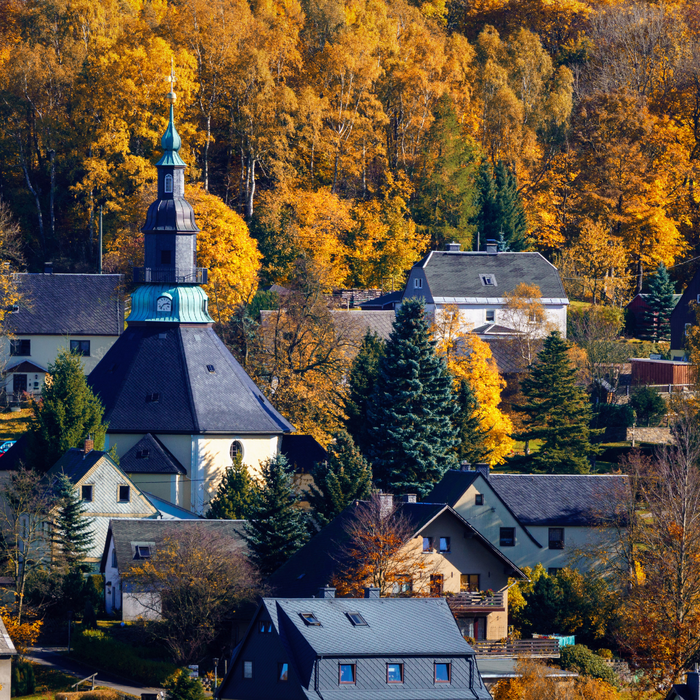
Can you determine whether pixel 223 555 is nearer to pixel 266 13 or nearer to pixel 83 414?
pixel 83 414

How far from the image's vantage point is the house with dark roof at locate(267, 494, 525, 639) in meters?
54.4

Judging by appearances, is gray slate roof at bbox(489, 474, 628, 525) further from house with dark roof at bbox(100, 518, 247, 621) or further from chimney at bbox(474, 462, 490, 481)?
house with dark roof at bbox(100, 518, 247, 621)

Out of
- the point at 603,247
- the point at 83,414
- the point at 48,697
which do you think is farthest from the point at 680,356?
the point at 48,697

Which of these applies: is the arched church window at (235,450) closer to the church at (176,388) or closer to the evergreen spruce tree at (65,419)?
the church at (176,388)

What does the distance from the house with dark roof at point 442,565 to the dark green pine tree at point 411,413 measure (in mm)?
8548

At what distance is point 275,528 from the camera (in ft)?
186

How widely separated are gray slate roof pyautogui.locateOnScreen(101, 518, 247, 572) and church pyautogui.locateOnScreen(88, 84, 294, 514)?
6.82 meters

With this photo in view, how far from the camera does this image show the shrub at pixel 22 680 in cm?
5016

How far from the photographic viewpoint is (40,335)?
88.4m

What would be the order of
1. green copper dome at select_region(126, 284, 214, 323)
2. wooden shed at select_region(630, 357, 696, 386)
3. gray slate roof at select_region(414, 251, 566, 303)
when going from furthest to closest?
gray slate roof at select_region(414, 251, 566, 303) < wooden shed at select_region(630, 357, 696, 386) < green copper dome at select_region(126, 284, 214, 323)

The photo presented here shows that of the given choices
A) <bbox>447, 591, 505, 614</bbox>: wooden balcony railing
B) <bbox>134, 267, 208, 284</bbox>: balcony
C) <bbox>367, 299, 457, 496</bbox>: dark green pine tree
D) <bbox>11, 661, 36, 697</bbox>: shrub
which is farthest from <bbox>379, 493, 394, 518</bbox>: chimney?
<bbox>134, 267, 208, 284</bbox>: balcony

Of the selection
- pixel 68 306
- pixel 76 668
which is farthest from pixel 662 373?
pixel 76 668

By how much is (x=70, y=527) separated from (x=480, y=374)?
23458 millimetres

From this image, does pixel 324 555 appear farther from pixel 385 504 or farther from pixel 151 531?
pixel 151 531
